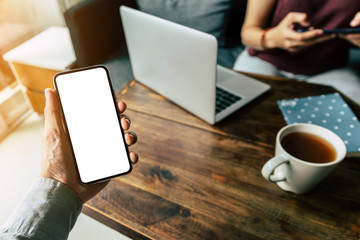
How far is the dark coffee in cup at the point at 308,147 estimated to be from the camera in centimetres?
58

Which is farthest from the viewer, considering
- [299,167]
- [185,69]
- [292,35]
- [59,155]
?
[292,35]

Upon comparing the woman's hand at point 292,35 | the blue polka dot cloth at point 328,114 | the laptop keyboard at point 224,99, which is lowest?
the blue polka dot cloth at point 328,114

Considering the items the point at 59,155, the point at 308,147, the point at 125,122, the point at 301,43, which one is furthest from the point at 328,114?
the point at 59,155

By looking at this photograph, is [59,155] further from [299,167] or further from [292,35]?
[292,35]

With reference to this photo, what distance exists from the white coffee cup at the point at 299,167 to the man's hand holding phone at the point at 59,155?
323 mm

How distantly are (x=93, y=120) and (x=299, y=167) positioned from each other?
46 centimetres

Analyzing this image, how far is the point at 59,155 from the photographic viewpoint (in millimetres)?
656

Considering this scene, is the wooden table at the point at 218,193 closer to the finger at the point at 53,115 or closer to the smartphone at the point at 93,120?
the smartphone at the point at 93,120

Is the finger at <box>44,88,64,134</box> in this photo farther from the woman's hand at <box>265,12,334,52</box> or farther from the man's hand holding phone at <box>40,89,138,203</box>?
the woman's hand at <box>265,12,334,52</box>

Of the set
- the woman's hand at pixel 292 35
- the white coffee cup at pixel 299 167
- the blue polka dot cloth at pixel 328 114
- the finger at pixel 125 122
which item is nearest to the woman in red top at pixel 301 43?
the woman's hand at pixel 292 35

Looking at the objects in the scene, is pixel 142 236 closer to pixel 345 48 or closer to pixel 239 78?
pixel 239 78

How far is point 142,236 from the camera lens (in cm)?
57

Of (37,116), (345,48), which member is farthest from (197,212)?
(37,116)

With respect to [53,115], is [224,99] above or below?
below
